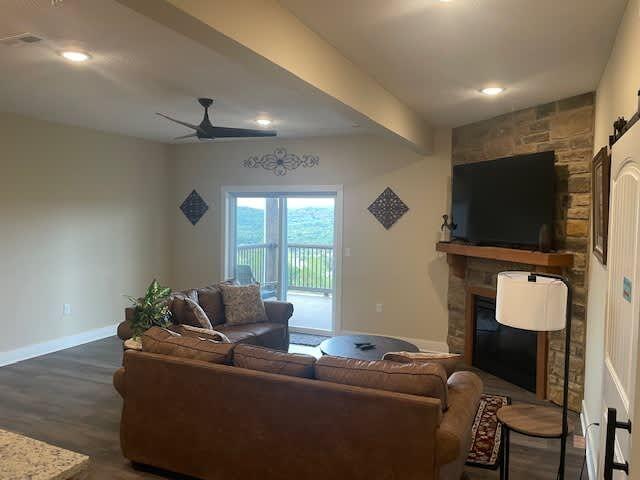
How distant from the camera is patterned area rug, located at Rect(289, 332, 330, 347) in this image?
620 cm

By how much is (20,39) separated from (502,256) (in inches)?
162

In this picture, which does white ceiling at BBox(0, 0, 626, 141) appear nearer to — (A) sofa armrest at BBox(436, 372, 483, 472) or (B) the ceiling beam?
(B) the ceiling beam

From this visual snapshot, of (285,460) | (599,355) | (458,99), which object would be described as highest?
(458,99)

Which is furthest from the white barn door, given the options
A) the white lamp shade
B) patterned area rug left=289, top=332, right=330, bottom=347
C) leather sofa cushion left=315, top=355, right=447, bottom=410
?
patterned area rug left=289, top=332, right=330, bottom=347

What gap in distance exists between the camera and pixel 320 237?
265 inches

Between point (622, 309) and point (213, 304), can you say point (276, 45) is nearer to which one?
point (622, 309)

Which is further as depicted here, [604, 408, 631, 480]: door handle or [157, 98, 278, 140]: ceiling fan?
[157, 98, 278, 140]: ceiling fan

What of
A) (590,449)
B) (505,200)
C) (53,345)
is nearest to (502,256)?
(505,200)

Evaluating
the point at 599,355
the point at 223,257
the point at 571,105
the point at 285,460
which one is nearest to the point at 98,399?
the point at 285,460

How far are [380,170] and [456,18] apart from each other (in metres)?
3.56

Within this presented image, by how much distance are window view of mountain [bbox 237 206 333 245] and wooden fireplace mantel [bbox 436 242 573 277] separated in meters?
1.75

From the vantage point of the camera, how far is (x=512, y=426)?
8.06 ft

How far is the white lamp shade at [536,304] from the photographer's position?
2.32 meters

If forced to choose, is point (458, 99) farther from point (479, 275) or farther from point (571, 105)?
point (479, 275)
